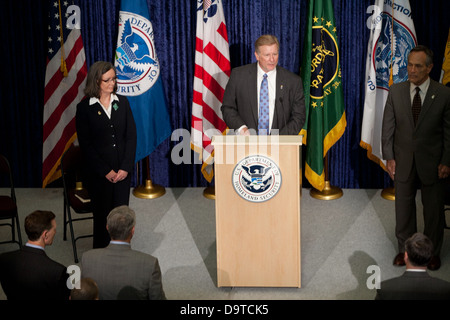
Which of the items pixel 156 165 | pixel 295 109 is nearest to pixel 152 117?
pixel 156 165

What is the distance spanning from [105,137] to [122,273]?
2009 millimetres

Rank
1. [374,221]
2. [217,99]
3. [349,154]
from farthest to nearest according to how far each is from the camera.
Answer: [349,154] → [217,99] → [374,221]

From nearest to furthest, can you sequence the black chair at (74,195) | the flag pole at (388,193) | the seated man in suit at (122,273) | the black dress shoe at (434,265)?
the seated man in suit at (122,273)
the black dress shoe at (434,265)
the black chair at (74,195)
the flag pole at (388,193)

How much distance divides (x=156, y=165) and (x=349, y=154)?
228cm

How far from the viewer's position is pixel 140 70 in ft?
22.7

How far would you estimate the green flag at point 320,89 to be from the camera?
22.1 feet

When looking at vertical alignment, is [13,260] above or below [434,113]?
below

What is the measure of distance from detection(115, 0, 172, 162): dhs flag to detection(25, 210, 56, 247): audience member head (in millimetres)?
3404

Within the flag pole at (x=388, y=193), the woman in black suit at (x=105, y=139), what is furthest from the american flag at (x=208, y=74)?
the flag pole at (x=388, y=193)

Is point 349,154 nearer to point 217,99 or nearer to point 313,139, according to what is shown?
point 313,139

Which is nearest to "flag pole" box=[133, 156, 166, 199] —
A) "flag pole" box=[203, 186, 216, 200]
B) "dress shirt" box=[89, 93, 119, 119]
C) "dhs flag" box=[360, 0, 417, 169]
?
"flag pole" box=[203, 186, 216, 200]

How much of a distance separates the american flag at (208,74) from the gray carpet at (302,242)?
29.9 inches

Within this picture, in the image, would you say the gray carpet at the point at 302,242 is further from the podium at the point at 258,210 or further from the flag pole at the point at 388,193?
the podium at the point at 258,210

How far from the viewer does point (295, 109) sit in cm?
545
